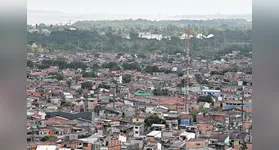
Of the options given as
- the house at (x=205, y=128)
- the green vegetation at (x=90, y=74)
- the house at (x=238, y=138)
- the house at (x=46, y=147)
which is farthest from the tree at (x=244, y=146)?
the house at (x=46, y=147)

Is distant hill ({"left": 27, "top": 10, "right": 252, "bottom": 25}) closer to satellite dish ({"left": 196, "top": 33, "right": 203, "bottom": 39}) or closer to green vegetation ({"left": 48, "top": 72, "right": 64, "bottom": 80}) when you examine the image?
satellite dish ({"left": 196, "top": 33, "right": 203, "bottom": 39})

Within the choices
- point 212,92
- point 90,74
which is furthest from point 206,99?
point 90,74

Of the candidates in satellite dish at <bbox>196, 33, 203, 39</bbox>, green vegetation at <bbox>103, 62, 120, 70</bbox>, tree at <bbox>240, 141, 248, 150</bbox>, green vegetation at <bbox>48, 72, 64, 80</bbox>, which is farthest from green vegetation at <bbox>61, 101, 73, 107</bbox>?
tree at <bbox>240, 141, 248, 150</bbox>

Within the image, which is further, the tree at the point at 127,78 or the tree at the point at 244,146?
the tree at the point at 127,78

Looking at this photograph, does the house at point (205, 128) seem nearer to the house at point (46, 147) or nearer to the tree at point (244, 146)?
the tree at point (244, 146)

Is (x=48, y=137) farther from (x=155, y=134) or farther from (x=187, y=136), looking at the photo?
(x=187, y=136)

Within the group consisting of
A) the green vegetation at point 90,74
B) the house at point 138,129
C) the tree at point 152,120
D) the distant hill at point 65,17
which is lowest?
the house at point 138,129
